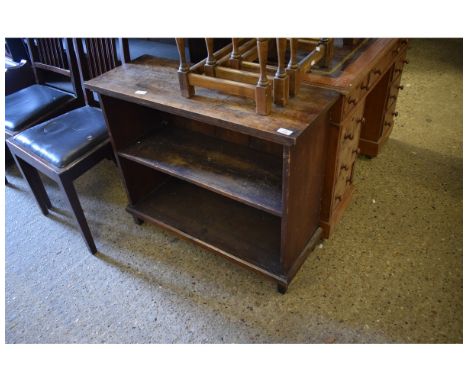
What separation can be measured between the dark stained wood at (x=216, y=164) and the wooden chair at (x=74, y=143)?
0.16m

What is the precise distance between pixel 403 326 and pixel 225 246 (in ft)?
2.37

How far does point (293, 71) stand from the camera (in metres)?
1.27

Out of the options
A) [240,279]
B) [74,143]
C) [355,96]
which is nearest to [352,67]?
[355,96]

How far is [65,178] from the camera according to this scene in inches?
63.1

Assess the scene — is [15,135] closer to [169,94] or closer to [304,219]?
[169,94]

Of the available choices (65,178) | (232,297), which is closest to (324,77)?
(232,297)

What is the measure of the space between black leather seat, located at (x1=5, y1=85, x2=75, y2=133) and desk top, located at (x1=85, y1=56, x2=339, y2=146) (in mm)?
640

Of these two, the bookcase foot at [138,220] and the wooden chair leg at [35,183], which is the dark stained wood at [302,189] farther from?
the wooden chair leg at [35,183]

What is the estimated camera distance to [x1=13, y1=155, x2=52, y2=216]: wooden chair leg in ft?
6.06

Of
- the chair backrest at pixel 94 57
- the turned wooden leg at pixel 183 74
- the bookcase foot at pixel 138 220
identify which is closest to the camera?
the turned wooden leg at pixel 183 74

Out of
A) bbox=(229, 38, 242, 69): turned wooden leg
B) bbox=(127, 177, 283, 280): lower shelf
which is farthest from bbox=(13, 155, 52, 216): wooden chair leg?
bbox=(229, 38, 242, 69): turned wooden leg

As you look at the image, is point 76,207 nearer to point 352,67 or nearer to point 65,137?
point 65,137

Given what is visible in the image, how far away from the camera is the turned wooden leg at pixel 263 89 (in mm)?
1166

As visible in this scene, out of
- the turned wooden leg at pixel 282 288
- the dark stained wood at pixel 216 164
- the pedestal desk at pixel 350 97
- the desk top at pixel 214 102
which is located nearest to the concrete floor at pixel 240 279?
the turned wooden leg at pixel 282 288
